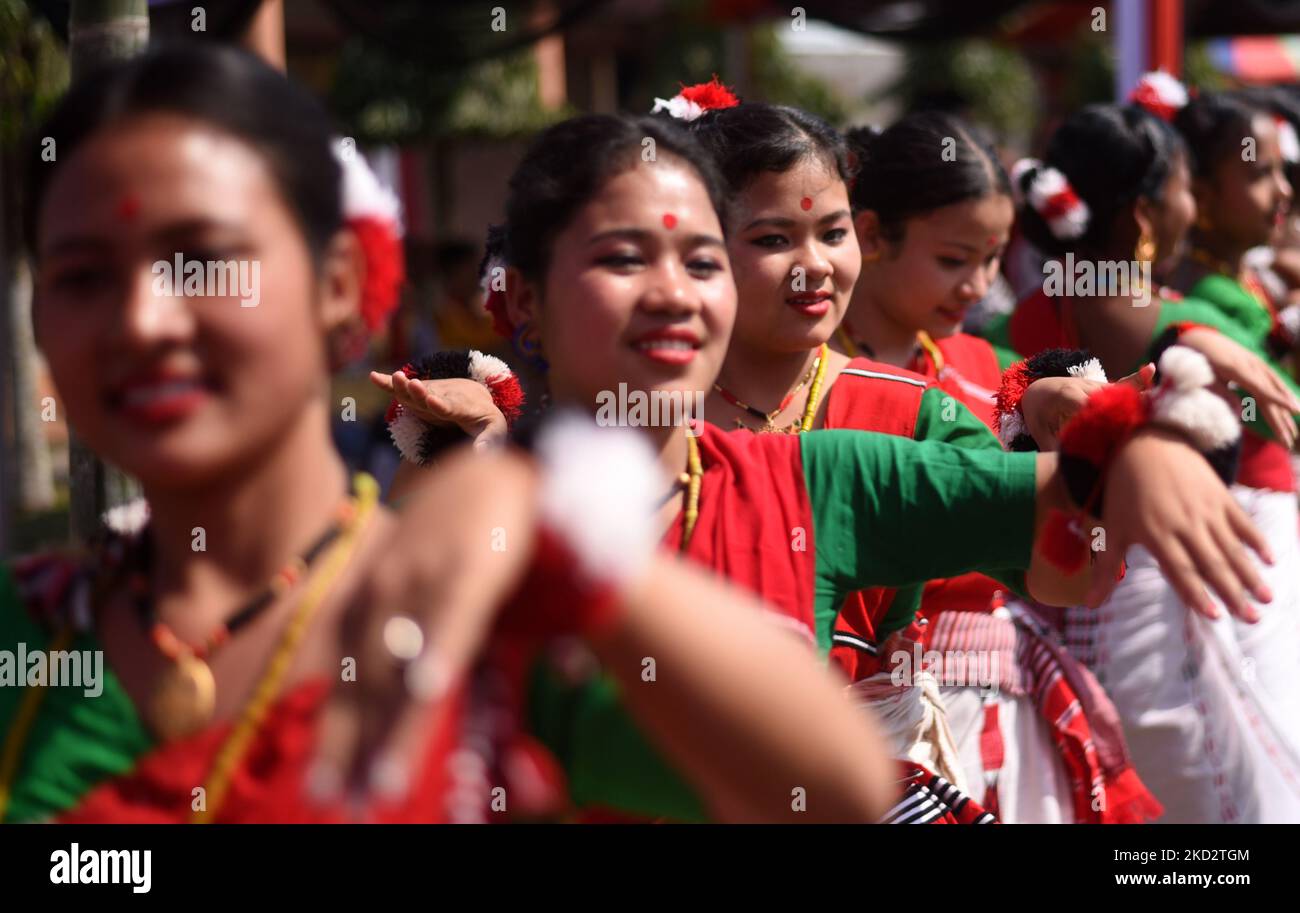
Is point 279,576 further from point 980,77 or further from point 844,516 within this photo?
point 980,77

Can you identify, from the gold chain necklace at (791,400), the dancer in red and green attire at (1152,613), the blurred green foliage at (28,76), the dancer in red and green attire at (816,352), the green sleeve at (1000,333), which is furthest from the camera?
the blurred green foliage at (28,76)

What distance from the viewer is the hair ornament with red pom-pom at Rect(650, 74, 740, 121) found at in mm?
3072

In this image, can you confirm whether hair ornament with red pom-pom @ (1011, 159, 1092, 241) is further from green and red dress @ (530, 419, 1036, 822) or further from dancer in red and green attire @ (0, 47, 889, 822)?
dancer in red and green attire @ (0, 47, 889, 822)

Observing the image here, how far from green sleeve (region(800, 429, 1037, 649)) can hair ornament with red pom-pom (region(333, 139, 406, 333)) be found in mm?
689

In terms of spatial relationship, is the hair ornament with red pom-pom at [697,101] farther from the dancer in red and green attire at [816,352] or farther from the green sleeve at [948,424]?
the green sleeve at [948,424]

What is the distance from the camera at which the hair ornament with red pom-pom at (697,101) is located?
10.1 ft

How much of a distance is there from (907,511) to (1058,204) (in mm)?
2525

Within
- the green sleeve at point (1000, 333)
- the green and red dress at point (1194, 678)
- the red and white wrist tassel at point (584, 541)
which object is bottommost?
the green and red dress at point (1194, 678)

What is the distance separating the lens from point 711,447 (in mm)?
2205

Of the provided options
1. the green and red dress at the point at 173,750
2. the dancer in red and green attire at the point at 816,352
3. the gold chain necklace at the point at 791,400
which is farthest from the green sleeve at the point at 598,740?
the gold chain necklace at the point at 791,400

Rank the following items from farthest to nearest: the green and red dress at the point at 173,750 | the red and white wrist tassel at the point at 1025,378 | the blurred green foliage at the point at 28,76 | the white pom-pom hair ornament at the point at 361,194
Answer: the blurred green foliage at the point at 28,76 < the red and white wrist tassel at the point at 1025,378 < the white pom-pom hair ornament at the point at 361,194 < the green and red dress at the point at 173,750

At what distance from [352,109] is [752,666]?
45.5 ft

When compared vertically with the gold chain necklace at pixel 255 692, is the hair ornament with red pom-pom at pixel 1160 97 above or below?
above

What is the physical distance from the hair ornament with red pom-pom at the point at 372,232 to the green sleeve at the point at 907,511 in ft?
2.26
